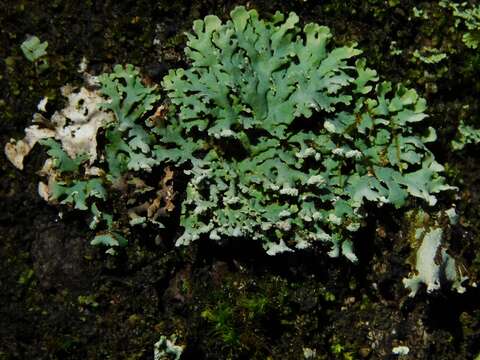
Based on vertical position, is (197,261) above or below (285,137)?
below

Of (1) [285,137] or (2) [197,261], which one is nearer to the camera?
(1) [285,137]

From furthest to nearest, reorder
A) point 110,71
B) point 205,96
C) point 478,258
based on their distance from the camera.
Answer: point 478,258 < point 110,71 < point 205,96

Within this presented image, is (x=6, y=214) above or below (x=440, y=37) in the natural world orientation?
below

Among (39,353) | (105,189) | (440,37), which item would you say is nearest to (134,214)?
(105,189)

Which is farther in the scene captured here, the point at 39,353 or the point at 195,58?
the point at 39,353

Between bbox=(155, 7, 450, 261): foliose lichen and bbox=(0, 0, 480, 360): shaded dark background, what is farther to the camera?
bbox=(0, 0, 480, 360): shaded dark background

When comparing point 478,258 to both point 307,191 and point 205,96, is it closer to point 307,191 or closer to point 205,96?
point 307,191

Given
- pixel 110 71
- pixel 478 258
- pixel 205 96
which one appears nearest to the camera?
pixel 205 96

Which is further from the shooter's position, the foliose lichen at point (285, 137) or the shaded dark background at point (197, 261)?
the shaded dark background at point (197, 261)

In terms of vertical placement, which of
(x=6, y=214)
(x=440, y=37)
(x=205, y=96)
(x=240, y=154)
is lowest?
(x=6, y=214)
